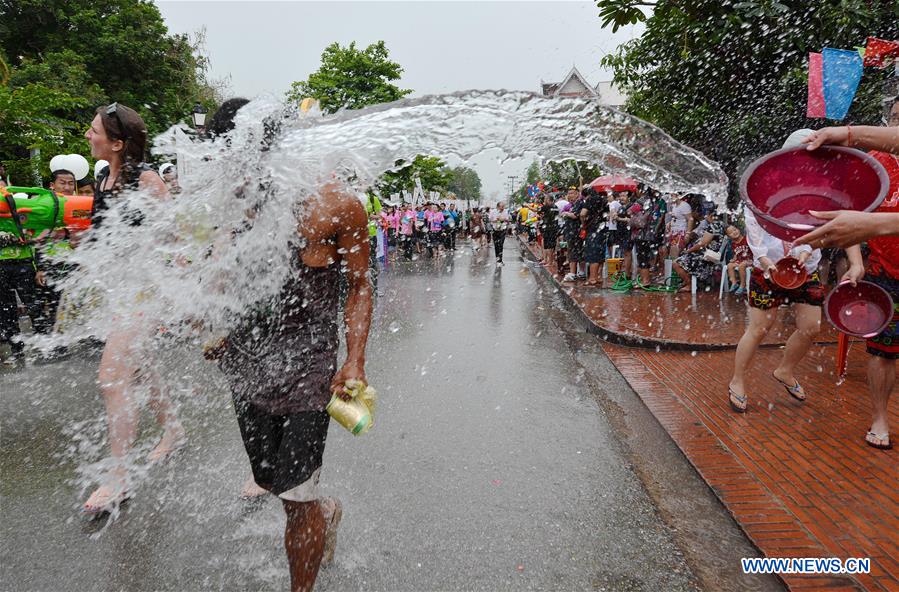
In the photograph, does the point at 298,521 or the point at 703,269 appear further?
the point at 703,269

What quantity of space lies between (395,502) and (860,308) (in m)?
2.91

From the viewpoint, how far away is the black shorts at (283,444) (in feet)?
7.09

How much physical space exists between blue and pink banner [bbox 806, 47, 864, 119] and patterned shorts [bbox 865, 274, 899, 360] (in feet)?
10.6

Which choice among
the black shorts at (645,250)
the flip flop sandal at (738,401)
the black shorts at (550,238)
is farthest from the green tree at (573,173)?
the flip flop sandal at (738,401)

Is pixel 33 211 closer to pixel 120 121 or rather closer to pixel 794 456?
pixel 120 121

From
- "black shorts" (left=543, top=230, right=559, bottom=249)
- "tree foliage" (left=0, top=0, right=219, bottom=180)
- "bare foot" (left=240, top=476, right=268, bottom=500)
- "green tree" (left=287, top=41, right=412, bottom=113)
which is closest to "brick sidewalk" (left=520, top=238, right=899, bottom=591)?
"bare foot" (left=240, top=476, right=268, bottom=500)

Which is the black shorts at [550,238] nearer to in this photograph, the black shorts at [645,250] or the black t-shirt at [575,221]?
the black t-shirt at [575,221]

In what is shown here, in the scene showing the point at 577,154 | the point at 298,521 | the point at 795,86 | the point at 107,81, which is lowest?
the point at 298,521

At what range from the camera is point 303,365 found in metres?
2.25

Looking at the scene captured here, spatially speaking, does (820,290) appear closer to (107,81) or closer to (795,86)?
(795,86)

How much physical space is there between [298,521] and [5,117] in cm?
1226

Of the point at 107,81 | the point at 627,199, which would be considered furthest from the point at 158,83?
the point at 627,199

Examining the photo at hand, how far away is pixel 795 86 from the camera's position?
7762 millimetres

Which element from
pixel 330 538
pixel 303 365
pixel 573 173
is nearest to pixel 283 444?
pixel 303 365
